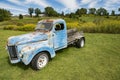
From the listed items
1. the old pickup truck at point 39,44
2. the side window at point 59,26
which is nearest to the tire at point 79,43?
the old pickup truck at point 39,44

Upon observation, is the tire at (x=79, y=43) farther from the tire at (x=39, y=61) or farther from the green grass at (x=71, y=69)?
the tire at (x=39, y=61)

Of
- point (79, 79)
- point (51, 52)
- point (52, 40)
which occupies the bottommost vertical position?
point (79, 79)

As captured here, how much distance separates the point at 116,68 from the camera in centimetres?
482

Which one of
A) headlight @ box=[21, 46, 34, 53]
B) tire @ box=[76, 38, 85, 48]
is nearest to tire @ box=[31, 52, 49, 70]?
headlight @ box=[21, 46, 34, 53]

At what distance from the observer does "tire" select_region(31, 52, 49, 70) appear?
4546 millimetres

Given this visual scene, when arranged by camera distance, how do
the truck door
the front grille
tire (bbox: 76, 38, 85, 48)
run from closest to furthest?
the front grille < the truck door < tire (bbox: 76, 38, 85, 48)

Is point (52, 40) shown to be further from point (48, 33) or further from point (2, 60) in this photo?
point (2, 60)

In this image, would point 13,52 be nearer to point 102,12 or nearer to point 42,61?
point 42,61

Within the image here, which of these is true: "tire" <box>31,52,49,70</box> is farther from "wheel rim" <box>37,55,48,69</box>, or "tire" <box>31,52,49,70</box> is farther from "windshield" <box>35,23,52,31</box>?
"windshield" <box>35,23,52,31</box>

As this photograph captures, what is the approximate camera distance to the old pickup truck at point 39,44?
4.47 m

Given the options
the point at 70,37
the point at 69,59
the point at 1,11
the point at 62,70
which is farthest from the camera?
the point at 1,11

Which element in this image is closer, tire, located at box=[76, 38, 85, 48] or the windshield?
the windshield

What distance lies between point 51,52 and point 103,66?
7.65 feet

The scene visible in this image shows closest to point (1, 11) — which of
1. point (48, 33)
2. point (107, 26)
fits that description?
point (107, 26)
